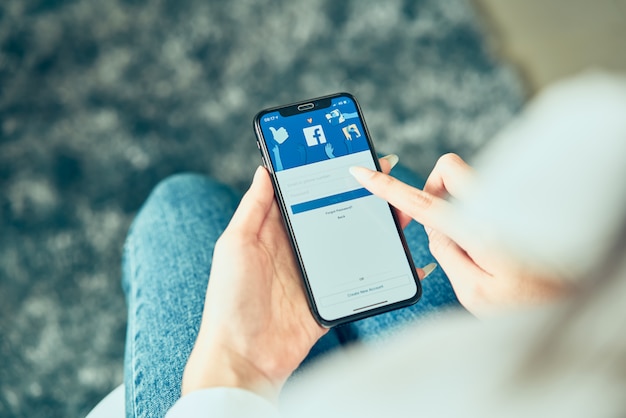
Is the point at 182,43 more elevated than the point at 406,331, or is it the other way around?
the point at 182,43

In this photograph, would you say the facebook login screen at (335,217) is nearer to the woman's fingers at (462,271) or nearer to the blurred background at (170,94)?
the woman's fingers at (462,271)

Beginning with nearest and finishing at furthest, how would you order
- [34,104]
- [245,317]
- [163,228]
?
[245,317]
[163,228]
[34,104]

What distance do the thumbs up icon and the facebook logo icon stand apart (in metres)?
0.02

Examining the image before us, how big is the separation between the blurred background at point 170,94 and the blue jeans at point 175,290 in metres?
0.26

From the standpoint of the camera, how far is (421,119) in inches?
43.3

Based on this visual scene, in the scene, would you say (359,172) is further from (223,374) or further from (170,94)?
(170,94)

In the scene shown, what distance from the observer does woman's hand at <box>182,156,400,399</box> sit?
0.49 meters

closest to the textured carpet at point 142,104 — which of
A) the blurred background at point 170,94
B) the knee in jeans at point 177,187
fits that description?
the blurred background at point 170,94

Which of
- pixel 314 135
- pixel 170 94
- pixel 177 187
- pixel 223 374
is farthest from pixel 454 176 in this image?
pixel 170 94

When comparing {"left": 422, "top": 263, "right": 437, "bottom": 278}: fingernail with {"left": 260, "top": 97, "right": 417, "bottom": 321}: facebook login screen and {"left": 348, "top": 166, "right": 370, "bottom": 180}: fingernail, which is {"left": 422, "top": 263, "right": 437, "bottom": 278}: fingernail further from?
{"left": 348, "top": 166, "right": 370, "bottom": 180}: fingernail

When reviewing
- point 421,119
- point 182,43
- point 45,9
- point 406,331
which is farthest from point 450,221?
point 45,9

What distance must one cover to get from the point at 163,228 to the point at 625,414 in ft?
1.96

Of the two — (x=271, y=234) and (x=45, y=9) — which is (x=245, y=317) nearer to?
(x=271, y=234)

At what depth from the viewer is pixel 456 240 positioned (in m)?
0.53
